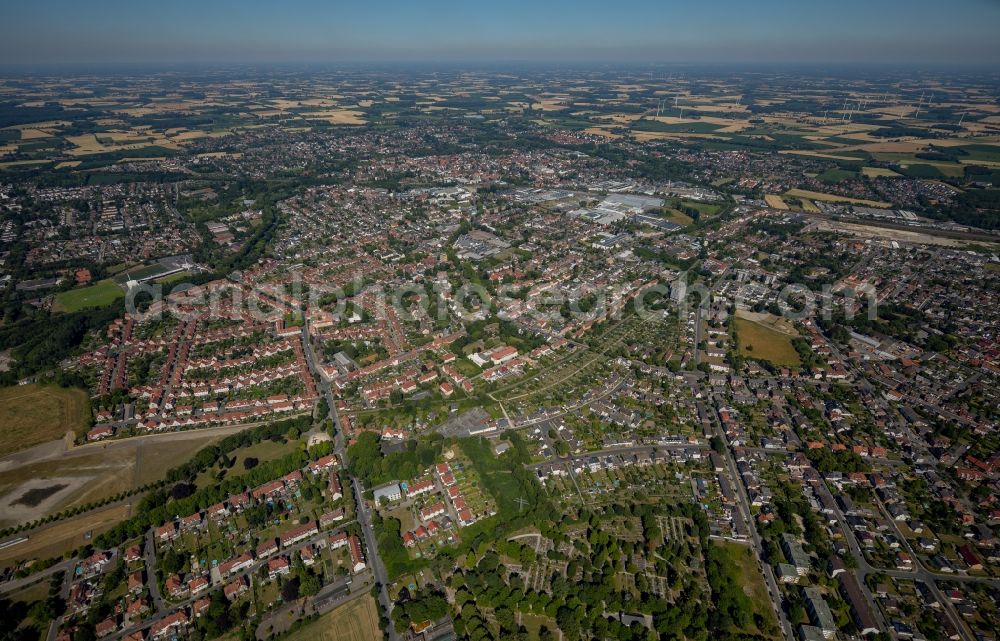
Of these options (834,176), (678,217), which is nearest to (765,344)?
(678,217)

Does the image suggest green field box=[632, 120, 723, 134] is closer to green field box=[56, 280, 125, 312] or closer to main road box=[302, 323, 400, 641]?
green field box=[56, 280, 125, 312]

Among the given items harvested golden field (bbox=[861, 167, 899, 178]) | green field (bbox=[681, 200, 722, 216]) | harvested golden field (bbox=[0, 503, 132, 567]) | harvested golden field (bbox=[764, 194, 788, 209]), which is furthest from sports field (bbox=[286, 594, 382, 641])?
harvested golden field (bbox=[861, 167, 899, 178])

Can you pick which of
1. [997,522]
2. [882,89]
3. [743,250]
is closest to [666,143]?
[743,250]

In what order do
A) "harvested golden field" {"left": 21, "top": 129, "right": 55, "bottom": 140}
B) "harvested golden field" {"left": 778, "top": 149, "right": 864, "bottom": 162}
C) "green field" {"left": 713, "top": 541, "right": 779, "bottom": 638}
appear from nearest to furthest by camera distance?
"green field" {"left": 713, "top": 541, "right": 779, "bottom": 638} → "harvested golden field" {"left": 778, "top": 149, "right": 864, "bottom": 162} → "harvested golden field" {"left": 21, "top": 129, "right": 55, "bottom": 140}

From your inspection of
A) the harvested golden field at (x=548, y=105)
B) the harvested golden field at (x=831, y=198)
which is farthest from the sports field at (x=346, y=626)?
the harvested golden field at (x=548, y=105)

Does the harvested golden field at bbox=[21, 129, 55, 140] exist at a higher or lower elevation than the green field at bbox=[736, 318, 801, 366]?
higher

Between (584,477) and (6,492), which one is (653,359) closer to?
(584,477)
